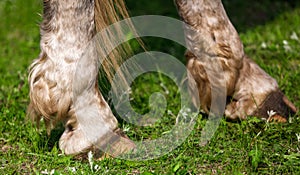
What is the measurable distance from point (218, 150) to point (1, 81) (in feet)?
5.93

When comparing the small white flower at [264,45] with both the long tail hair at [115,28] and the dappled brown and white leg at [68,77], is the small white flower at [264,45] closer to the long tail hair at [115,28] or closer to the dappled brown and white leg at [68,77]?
the long tail hair at [115,28]

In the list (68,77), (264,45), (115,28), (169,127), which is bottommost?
(169,127)

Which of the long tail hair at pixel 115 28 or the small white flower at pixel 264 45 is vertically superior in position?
the long tail hair at pixel 115 28

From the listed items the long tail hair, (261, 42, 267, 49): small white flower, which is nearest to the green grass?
(261, 42, 267, 49): small white flower

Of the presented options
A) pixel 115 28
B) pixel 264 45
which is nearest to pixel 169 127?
pixel 115 28

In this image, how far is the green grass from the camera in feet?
9.60

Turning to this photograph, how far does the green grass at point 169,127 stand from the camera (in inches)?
115

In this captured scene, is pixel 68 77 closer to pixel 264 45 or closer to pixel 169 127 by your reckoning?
pixel 169 127

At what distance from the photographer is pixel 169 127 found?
11.0 ft

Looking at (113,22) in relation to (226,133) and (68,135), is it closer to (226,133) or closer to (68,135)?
(68,135)

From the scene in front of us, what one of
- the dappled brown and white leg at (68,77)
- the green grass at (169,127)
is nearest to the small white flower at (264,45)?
the green grass at (169,127)

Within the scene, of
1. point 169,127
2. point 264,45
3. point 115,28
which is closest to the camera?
point 115,28

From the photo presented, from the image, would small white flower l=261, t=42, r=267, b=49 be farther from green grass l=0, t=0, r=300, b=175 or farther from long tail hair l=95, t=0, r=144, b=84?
long tail hair l=95, t=0, r=144, b=84

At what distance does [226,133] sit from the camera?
3.31 metres
